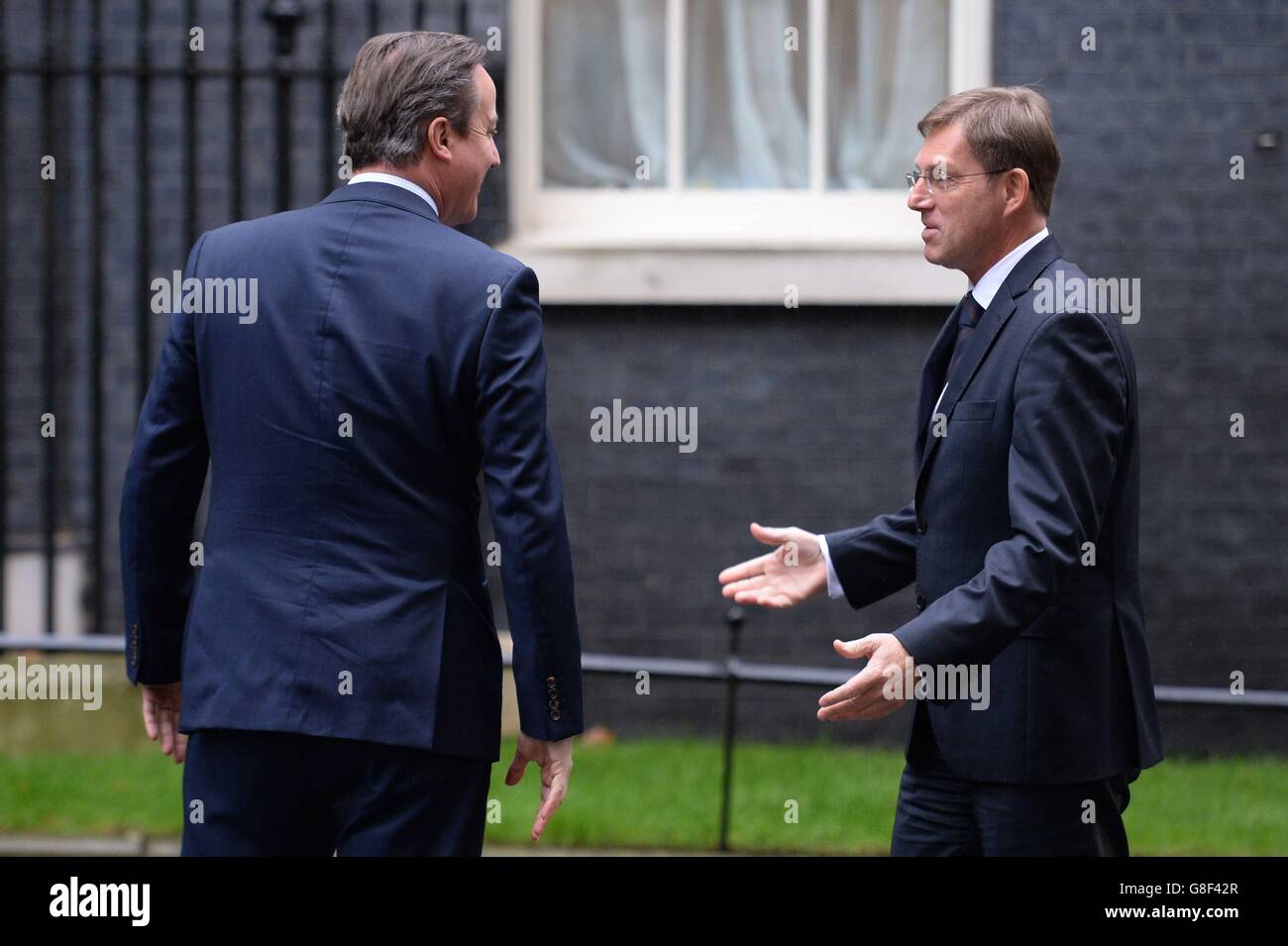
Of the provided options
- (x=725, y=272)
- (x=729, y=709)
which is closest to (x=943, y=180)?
(x=729, y=709)

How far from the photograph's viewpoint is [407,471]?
9.99 feet

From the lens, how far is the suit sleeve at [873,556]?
12.3 feet

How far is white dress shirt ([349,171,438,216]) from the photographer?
10.6 ft

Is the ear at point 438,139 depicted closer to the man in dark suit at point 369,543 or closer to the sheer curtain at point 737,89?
the man in dark suit at point 369,543

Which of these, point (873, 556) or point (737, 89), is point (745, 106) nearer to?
point (737, 89)

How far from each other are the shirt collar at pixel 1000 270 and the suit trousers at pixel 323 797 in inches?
56.5

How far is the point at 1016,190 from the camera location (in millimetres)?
3346

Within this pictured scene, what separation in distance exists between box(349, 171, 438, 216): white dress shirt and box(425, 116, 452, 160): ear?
7cm

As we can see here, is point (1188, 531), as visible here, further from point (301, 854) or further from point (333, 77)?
point (301, 854)

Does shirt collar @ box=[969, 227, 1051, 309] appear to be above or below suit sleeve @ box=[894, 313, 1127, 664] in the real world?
above

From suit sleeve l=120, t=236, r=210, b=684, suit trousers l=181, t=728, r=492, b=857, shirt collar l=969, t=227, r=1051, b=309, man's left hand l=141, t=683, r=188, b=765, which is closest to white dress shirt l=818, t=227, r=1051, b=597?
shirt collar l=969, t=227, r=1051, b=309

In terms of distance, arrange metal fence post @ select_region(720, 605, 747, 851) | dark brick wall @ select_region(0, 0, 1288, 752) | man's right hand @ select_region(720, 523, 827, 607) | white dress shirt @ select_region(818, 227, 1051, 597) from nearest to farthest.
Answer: white dress shirt @ select_region(818, 227, 1051, 597) → man's right hand @ select_region(720, 523, 827, 607) → metal fence post @ select_region(720, 605, 747, 851) → dark brick wall @ select_region(0, 0, 1288, 752)

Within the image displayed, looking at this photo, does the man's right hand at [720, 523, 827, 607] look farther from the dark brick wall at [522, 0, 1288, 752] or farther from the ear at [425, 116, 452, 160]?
the dark brick wall at [522, 0, 1288, 752]
